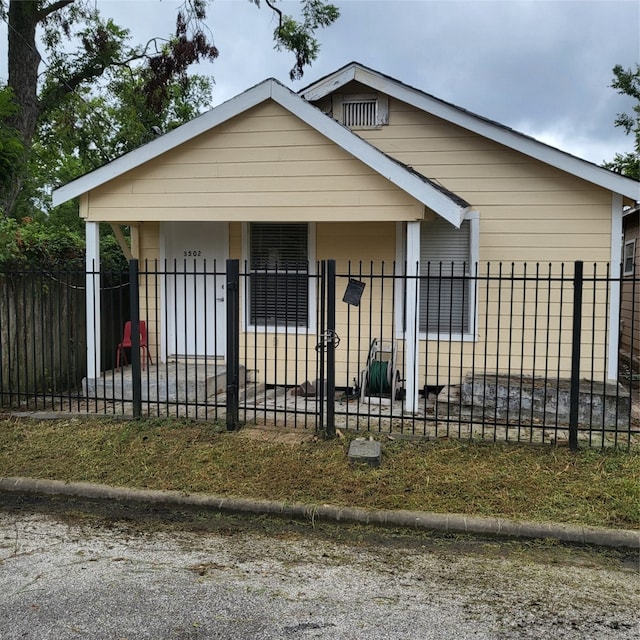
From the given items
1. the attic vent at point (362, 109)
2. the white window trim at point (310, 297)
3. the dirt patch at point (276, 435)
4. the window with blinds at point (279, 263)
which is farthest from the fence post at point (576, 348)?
the attic vent at point (362, 109)

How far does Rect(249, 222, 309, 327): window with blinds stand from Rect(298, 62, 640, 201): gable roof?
6.74ft

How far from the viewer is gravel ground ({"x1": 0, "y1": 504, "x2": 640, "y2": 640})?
3.01 meters

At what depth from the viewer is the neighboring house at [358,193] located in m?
6.87

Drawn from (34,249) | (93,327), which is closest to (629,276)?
(93,327)

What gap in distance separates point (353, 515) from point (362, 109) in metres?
6.16

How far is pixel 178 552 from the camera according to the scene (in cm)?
396

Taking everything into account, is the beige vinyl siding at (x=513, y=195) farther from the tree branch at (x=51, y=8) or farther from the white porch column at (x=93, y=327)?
the tree branch at (x=51, y=8)

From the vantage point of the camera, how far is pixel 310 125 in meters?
6.82

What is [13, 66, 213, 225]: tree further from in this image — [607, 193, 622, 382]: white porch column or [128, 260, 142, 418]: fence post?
[607, 193, 622, 382]: white porch column

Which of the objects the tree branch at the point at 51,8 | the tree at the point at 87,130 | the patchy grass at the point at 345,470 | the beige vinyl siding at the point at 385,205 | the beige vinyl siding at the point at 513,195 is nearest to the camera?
the patchy grass at the point at 345,470

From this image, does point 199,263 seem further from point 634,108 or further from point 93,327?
point 634,108

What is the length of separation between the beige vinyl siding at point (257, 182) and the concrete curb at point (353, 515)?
3611mm

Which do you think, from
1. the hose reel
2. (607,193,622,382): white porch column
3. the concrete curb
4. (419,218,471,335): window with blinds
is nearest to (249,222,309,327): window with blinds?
the hose reel

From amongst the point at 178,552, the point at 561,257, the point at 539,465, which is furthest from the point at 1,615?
the point at 561,257
